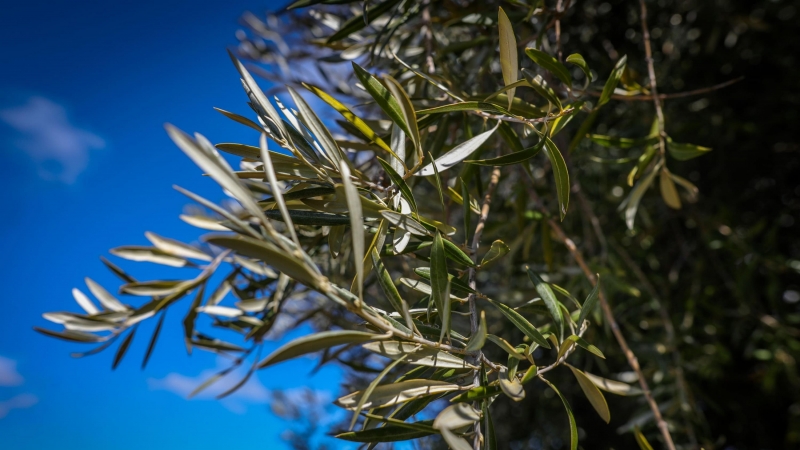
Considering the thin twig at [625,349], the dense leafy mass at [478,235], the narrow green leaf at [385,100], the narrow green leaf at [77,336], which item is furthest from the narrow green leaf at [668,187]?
the narrow green leaf at [77,336]

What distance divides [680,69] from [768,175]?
41 centimetres

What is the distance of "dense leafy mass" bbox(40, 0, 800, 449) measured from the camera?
36 cm

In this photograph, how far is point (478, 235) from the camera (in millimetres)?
480

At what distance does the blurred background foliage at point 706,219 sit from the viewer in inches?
43.0

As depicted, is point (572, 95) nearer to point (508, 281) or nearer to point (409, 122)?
point (409, 122)

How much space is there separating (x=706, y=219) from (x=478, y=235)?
909mm

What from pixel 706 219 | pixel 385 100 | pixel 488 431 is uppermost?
pixel 385 100

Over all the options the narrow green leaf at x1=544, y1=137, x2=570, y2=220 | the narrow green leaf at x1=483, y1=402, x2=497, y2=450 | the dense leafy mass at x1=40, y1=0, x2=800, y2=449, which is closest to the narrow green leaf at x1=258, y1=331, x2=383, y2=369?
the dense leafy mass at x1=40, y1=0, x2=800, y2=449

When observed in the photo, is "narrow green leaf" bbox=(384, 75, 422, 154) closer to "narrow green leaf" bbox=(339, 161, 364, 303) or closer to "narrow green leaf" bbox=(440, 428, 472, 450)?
"narrow green leaf" bbox=(339, 161, 364, 303)

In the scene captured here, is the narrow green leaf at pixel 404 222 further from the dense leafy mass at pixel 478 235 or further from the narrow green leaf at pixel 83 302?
the narrow green leaf at pixel 83 302

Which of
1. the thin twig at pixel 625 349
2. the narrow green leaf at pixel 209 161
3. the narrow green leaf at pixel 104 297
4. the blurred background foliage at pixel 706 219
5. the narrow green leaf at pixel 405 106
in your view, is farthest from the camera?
the blurred background foliage at pixel 706 219

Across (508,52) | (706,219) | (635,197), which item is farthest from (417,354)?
(706,219)

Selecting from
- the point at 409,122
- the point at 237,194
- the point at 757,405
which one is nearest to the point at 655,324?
the point at 757,405

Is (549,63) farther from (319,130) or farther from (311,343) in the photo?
(311,343)
